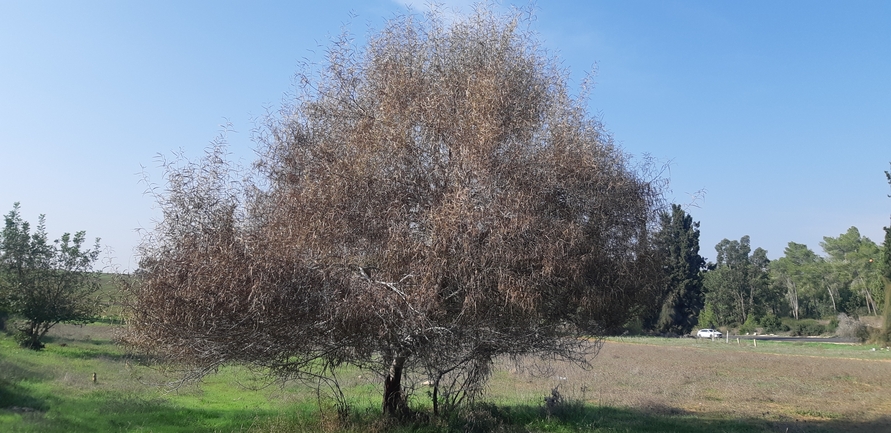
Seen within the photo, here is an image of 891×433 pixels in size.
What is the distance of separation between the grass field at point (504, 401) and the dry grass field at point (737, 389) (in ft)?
0.16

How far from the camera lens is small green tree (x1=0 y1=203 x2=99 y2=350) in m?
34.2

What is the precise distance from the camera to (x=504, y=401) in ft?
57.3

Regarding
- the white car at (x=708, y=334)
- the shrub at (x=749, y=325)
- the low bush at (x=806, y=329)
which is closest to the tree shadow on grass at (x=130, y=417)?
the white car at (x=708, y=334)

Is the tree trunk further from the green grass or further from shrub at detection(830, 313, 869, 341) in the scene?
shrub at detection(830, 313, 869, 341)

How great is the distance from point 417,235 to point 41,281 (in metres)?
34.7

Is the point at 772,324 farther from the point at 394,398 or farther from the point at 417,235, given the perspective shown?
the point at 417,235

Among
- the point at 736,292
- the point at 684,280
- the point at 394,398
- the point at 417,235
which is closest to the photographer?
the point at 417,235

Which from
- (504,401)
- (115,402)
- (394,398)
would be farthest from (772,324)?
(115,402)

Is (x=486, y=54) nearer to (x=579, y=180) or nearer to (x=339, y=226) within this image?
(x=579, y=180)

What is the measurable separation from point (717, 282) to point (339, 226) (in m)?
102

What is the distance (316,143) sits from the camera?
1118 centimetres

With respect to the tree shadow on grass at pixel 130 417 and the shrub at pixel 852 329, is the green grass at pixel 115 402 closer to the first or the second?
the tree shadow on grass at pixel 130 417

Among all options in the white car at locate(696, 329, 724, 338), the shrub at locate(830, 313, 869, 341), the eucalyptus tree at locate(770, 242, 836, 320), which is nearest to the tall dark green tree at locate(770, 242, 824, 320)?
the eucalyptus tree at locate(770, 242, 836, 320)

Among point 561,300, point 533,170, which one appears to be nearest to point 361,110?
point 533,170
